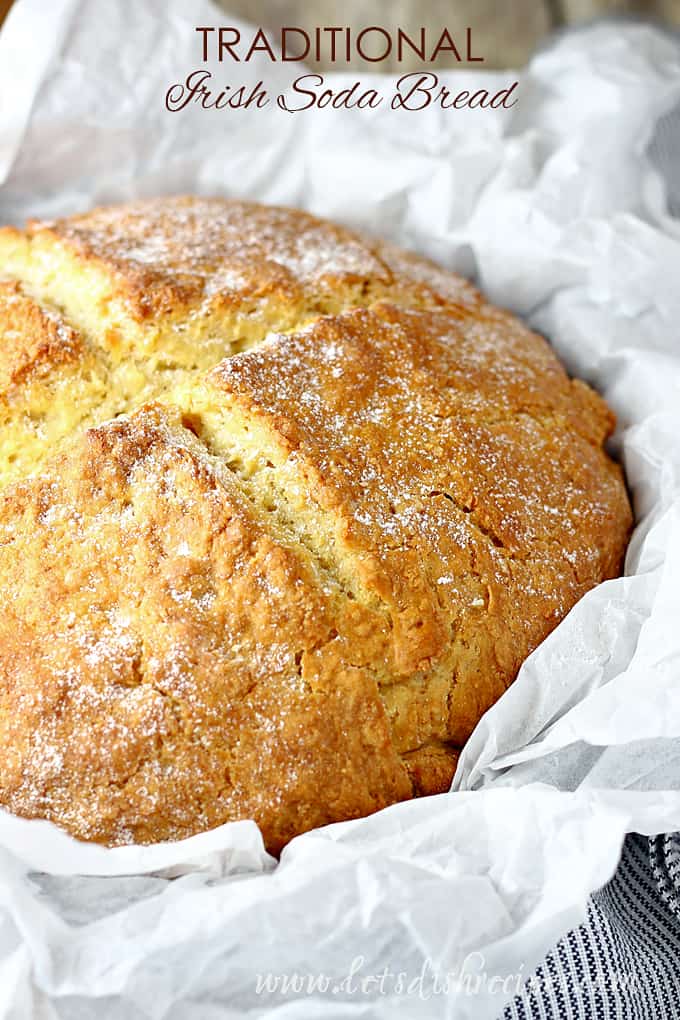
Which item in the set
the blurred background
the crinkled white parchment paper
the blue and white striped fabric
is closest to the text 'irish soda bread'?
the crinkled white parchment paper

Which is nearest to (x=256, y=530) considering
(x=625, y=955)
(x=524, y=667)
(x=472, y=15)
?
(x=524, y=667)

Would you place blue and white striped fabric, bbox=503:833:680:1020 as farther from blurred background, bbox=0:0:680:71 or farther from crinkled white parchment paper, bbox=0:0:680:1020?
blurred background, bbox=0:0:680:71

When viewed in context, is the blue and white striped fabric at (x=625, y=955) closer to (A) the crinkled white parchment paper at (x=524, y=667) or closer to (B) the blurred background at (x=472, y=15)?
(A) the crinkled white parchment paper at (x=524, y=667)

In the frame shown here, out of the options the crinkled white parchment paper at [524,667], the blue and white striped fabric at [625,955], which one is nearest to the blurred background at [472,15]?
the crinkled white parchment paper at [524,667]

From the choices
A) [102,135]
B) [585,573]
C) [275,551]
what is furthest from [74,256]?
[585,573]

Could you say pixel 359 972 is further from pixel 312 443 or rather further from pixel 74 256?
pixel 74 256
